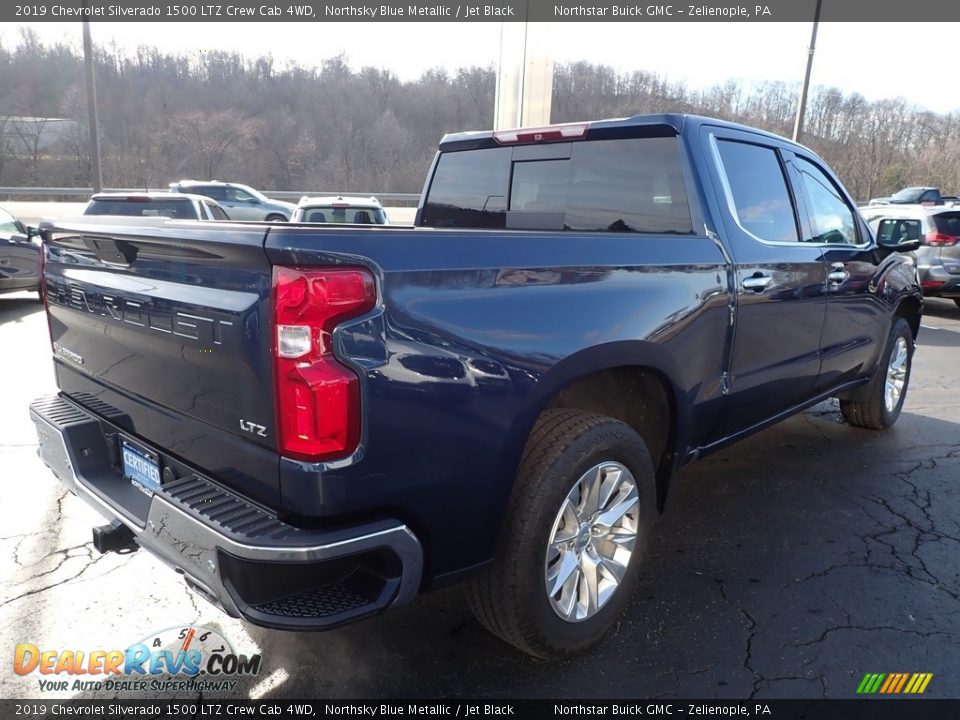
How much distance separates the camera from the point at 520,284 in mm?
2189

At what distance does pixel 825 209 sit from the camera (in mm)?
4137

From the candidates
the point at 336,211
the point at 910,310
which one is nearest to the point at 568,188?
the point at 910,310

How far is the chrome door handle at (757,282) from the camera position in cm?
318

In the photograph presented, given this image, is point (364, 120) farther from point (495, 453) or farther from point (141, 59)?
point (495, 453)

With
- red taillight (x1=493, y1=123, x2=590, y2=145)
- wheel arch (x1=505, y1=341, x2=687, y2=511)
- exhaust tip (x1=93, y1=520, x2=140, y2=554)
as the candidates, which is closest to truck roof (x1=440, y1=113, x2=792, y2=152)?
red taillight (x1=493, y1=123, x2=590, y2=145)

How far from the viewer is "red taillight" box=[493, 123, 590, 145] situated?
3.42 metres

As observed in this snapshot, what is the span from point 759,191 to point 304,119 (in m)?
74.5

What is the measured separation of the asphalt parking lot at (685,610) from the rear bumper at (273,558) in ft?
2.16

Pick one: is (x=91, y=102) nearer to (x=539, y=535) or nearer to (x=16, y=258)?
(x=16, y=258)

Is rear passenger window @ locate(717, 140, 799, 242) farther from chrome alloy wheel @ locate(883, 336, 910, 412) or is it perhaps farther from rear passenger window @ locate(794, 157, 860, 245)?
chrome alloy wheel @ locate(883, 336, 910, 412)

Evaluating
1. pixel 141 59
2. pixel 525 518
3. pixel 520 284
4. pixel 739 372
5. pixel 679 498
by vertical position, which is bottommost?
pixel 679 498

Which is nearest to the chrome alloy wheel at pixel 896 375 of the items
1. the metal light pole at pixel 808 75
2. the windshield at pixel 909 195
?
the metal light pole at pixel 808 75
